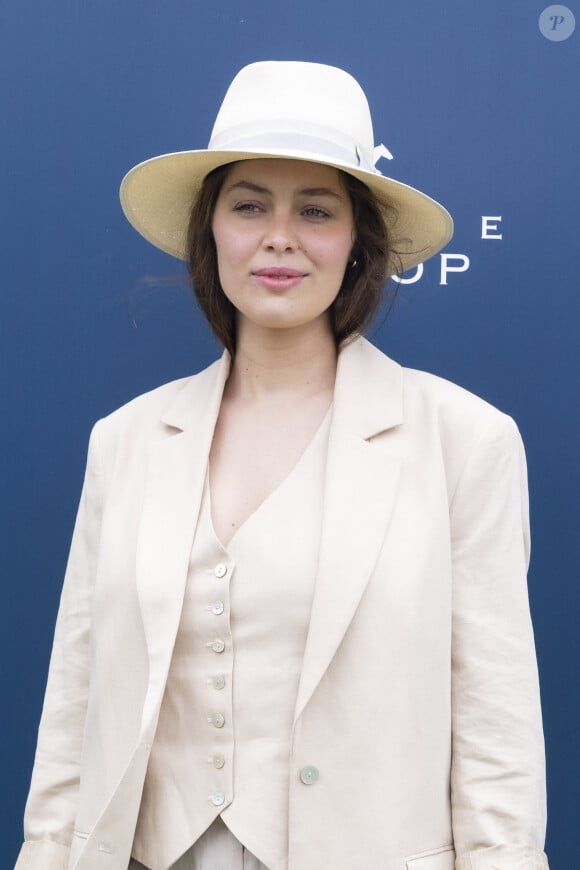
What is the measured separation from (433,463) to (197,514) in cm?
34

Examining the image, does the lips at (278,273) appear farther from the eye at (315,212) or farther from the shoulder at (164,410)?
the shoulder at (164,410)

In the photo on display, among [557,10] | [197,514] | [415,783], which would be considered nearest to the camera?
[415,783]

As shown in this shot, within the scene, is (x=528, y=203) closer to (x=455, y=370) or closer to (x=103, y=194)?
(x=455, y=370)

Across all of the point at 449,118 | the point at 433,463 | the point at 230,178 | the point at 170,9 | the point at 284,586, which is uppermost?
the point at 170,9

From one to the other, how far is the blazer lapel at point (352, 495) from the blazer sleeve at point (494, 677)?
0.12 metres

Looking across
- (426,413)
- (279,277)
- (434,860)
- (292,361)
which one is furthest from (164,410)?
(434,860)

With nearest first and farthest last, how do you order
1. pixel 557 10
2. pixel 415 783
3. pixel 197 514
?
pixel 415 783 → pixel 197 514 → pixel 557 10

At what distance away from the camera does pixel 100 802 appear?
189 cm

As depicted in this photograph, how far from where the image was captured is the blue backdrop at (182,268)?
8.14 ft

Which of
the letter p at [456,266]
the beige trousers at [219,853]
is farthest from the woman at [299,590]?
the letter p at [456,266]

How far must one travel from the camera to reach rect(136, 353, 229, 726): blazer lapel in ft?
5.97

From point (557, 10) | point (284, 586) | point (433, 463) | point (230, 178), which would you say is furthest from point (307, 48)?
point (284, 586)

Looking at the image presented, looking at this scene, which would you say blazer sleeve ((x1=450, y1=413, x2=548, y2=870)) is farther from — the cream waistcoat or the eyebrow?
the eyebrow

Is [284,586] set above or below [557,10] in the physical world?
below
